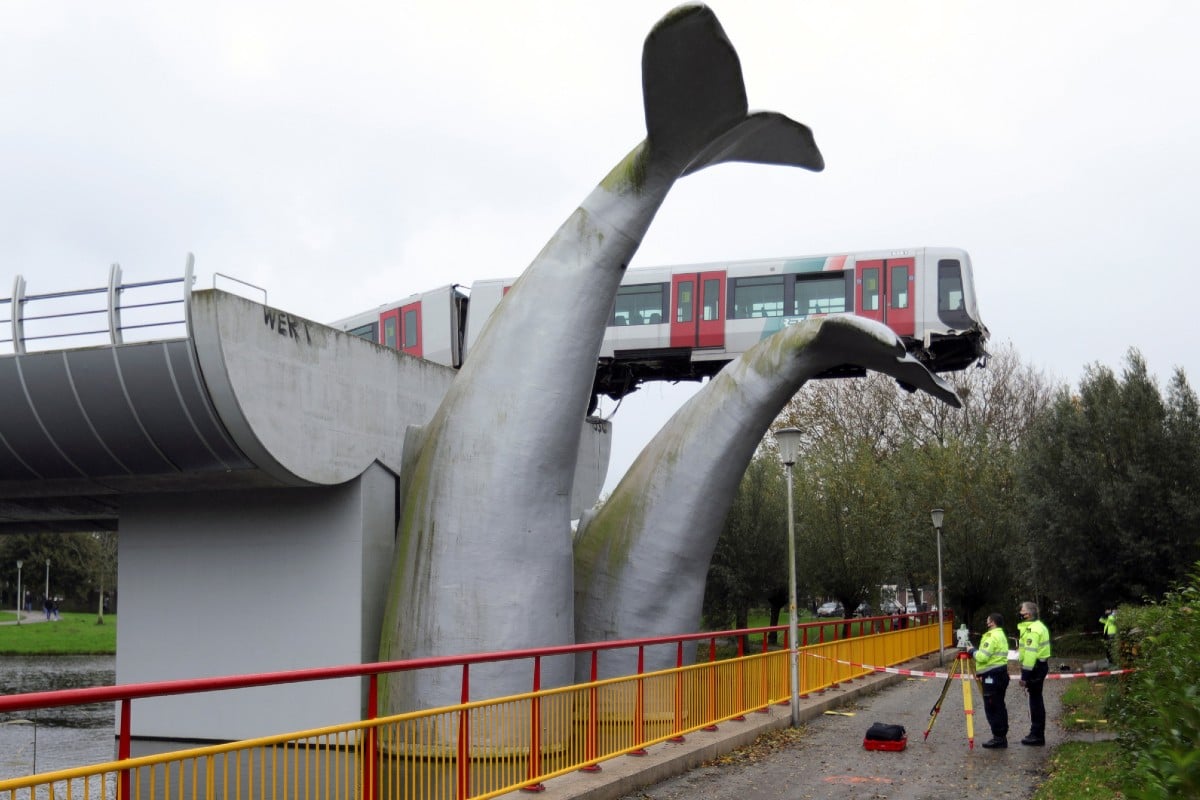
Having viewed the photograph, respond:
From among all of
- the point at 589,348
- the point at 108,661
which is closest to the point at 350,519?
the point at 589,348

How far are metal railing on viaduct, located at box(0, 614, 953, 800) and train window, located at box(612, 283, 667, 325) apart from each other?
14.4 metres

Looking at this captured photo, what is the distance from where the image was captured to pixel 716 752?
11383 millimetres

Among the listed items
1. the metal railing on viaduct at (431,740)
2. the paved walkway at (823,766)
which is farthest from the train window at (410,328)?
the paved walkway at (823,766)

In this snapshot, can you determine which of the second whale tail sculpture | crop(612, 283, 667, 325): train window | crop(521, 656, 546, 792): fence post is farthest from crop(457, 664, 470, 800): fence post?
crop(612, 283, 667, 325): train window

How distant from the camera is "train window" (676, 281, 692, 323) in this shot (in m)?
27.7

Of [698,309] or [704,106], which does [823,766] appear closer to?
[704,106]

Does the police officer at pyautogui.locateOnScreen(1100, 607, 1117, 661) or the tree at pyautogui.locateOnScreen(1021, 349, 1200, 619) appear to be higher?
the tree at pyautogui.locateOnScreen(1021, 349, 1200, 619)

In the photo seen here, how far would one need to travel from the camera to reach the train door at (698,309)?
90.2ft

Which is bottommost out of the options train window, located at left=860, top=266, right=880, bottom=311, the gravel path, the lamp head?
the gravel path

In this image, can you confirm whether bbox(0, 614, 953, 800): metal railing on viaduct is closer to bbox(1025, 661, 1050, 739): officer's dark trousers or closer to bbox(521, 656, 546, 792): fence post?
bbox(521, 656, 546, 792): fence post

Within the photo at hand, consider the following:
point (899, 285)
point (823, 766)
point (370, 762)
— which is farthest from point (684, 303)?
point (370, 762)

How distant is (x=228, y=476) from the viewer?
16.0m

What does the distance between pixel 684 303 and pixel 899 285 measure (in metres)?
5.14

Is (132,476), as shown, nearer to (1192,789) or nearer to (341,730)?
(341,730)
